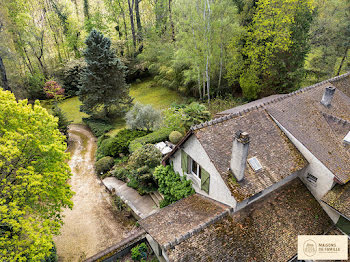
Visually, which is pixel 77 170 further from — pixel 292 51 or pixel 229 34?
pixel 292 51

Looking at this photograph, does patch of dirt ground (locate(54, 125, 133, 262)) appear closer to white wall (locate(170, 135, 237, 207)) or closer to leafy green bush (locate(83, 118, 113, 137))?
leafy green bush (locate(83, 118, 113, 137))

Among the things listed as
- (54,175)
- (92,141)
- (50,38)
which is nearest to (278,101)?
(54,175)

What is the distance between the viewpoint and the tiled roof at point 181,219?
407 inches

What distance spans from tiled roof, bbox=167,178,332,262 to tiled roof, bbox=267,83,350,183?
7.52ft

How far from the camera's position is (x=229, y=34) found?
28.0 metres

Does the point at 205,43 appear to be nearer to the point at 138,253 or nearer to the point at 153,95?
the point at 153,95

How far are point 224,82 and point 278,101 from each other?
19.8 m

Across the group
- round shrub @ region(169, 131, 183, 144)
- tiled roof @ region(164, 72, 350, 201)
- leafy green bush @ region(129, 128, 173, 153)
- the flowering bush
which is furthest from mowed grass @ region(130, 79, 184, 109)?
tiled roof @ region(164, 72, 350, 201)

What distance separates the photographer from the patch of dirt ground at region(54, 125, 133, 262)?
14906 millimetres

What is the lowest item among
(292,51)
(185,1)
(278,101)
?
(278,101)

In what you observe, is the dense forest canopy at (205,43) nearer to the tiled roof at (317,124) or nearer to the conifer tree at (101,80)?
the conifer tree at (101,80)

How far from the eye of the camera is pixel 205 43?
2811 cm

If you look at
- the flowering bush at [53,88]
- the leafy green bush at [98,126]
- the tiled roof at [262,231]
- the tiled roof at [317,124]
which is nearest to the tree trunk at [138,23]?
the flowering bush at [53,88]

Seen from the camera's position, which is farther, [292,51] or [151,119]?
[292,51]
